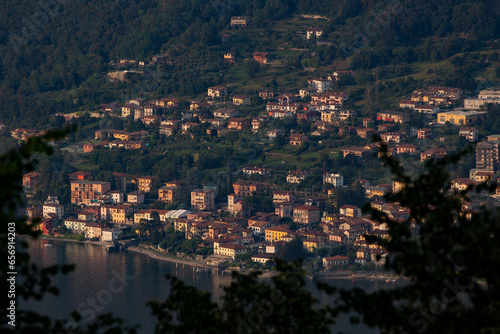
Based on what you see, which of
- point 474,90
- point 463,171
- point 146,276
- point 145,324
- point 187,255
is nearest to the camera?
point 145,324

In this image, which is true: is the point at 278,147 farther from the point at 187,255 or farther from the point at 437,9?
the point at 437,9

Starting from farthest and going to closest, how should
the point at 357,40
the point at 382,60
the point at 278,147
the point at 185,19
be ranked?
the point at 185,19
the point at 357,40
the point at 382,60
the point at 278,147

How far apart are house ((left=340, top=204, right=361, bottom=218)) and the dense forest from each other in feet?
33.4

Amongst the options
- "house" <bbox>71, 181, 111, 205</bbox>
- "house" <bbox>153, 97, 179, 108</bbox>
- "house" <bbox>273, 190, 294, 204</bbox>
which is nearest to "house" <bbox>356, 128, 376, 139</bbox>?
"house" <bbox>273, 190, 294, 204</bbox>

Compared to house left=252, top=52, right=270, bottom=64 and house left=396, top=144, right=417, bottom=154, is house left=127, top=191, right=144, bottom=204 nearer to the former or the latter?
house left=396, top=144, right=417, bottom=154

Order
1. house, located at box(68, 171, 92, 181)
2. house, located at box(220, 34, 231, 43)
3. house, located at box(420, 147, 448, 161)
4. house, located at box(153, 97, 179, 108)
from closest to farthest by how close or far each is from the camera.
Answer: house, located at box(420, 147, 448, 161) < house, located at box(68, 171, 92, 181) < house, located at box(153, 97, 179, 108) < house, located at box(220, 34, 231, 43)

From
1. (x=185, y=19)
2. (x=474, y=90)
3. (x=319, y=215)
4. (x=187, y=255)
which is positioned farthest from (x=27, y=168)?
(x=185, y=19)

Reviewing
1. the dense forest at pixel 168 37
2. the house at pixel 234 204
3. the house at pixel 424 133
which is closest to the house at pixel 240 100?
the dense forest at pixel 168 37

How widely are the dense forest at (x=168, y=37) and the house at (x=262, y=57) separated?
108 centimetres

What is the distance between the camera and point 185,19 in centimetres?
3192

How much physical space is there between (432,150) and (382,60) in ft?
24.9

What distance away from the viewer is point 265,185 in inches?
780

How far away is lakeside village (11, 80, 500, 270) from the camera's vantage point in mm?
16672

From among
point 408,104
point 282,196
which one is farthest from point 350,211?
point 408,104
